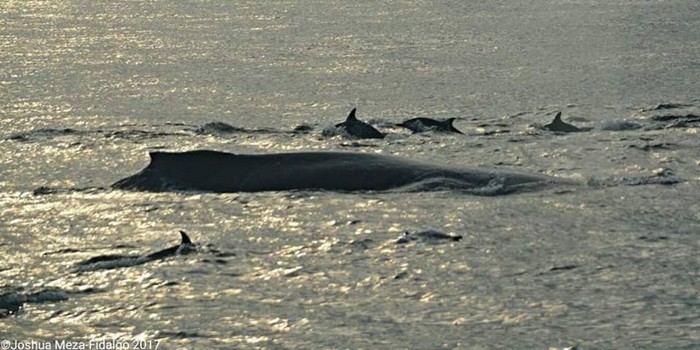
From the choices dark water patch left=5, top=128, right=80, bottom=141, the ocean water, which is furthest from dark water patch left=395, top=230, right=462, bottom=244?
dark water patch left=5, top=128, right=80, bottom=141

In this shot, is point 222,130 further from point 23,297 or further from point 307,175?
point 23,297

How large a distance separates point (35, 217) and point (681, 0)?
41.9m

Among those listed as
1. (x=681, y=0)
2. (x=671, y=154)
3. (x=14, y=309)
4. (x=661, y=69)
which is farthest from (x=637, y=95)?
(x=681, y=0)

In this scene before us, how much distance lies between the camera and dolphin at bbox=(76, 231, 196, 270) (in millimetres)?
9055

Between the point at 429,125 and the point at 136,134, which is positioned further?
the point at 136,134

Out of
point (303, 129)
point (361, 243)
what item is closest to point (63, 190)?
point (361, 243)

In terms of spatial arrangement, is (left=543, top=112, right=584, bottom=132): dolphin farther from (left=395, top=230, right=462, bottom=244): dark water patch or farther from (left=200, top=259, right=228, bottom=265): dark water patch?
(left=200, top=259, right=228, bottom=265): dark water patch

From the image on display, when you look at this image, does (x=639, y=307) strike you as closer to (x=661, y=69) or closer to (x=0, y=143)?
(x=0, y=143)

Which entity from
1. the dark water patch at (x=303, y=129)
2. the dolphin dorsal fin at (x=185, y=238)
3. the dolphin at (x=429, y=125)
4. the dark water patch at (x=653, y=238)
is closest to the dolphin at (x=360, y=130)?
the dolphin at (x=429, y=125)

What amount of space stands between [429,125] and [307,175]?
4.41 meters

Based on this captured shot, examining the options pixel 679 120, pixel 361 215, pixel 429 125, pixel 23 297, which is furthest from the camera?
pixel 679 120

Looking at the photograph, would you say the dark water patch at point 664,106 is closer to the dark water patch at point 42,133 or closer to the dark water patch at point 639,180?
the dark water patch at point 639,180

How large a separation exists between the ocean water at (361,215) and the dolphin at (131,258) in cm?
12

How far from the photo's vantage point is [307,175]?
11930mm
